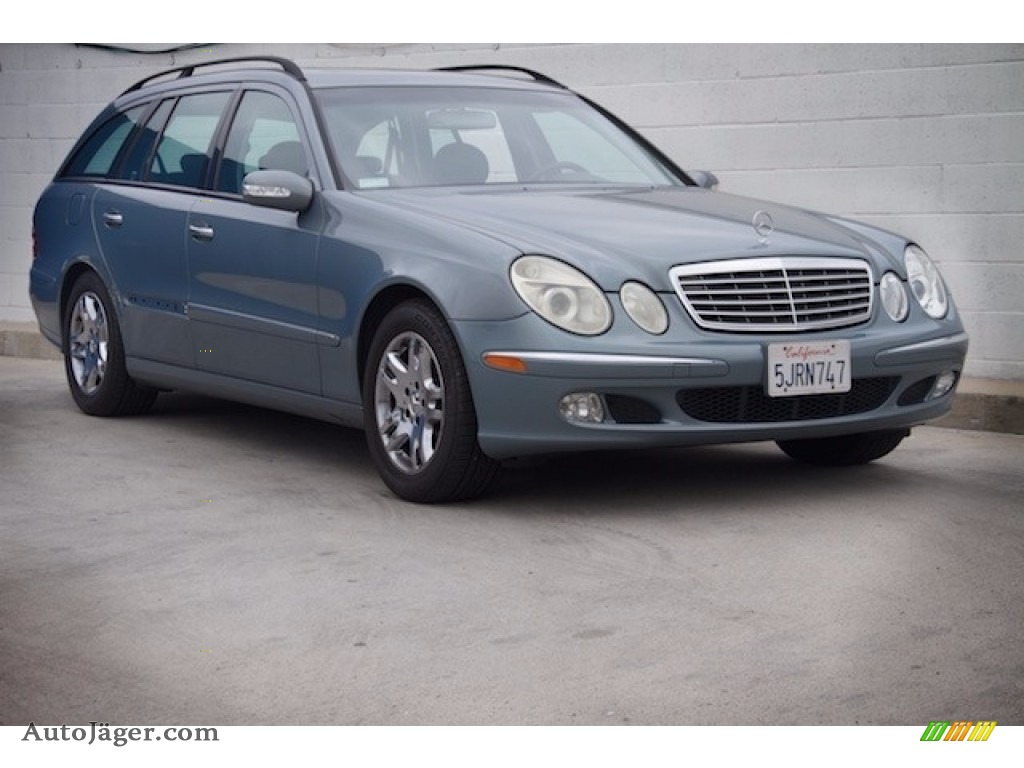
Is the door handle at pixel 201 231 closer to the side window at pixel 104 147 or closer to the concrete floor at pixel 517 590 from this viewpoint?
the concrete floor at pixel 517 590

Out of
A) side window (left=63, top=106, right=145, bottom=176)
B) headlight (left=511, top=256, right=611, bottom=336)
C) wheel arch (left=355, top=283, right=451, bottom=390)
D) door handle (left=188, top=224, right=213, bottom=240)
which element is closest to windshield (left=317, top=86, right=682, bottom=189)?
wheel arch (left=355, top=283, right=451, bottom=390)

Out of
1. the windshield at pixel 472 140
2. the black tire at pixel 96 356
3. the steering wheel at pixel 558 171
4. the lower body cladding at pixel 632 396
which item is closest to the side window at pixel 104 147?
the black tire at pixel 96 356

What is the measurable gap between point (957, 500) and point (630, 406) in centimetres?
126

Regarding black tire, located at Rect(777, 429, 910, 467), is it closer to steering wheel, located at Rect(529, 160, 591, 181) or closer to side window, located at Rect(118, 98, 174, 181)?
steering wheel, located at Rect(529, 160, 591, 181)

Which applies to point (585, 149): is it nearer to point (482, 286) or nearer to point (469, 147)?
point (469, 147)

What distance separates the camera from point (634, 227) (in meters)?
6.37

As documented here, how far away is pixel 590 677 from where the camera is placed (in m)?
4.24

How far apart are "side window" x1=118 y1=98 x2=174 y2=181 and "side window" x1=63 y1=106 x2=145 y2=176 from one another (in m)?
0.16

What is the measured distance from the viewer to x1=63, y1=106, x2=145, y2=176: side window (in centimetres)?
866

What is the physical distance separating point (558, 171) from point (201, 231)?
1.43 m

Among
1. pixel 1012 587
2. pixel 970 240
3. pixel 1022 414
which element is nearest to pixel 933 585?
pixel 1012 587

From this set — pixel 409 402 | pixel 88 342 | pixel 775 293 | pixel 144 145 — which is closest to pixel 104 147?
pixel 144 145

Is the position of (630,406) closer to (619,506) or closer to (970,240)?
(619,506)

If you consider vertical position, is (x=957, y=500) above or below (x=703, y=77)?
below
